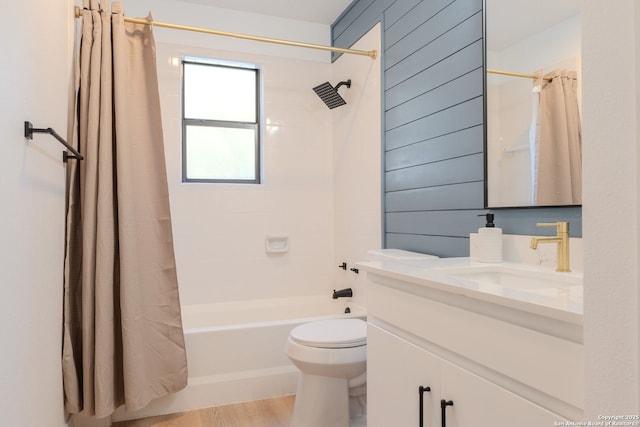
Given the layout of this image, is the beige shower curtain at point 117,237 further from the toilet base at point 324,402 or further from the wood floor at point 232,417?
the toilet base at point 324,402

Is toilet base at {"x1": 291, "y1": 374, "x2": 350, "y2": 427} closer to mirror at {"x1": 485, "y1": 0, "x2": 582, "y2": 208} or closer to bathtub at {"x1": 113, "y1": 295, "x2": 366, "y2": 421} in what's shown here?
bathtub at {"x1": 113, "y1": 295, "x2": 366, "y2": 421}

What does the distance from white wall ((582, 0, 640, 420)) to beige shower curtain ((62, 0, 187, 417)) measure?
181cm

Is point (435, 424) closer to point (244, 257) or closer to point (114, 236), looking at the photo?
point (114, 236)

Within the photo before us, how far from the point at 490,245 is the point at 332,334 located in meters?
0.81

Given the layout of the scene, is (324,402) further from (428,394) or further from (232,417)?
(428,394)

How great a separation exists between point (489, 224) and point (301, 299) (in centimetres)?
178

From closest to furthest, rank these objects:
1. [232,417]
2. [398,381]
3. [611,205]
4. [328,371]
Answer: [611,205]
[398,381]
[328,371]
[232,417]

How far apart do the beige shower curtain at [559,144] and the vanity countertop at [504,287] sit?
0.25 metres

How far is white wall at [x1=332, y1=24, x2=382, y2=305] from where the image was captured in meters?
2.49

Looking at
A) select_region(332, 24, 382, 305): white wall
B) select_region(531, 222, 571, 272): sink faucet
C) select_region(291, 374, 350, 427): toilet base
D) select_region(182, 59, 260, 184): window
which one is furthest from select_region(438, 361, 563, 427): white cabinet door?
select_region(182, 59, 260, 184): window

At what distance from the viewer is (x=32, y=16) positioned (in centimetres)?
Answer: 120

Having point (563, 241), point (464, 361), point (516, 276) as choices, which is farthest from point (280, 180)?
point (464, 361)

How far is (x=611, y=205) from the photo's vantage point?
48cm

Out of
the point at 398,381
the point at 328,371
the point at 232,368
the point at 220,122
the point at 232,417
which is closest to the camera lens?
the point at 398,381
